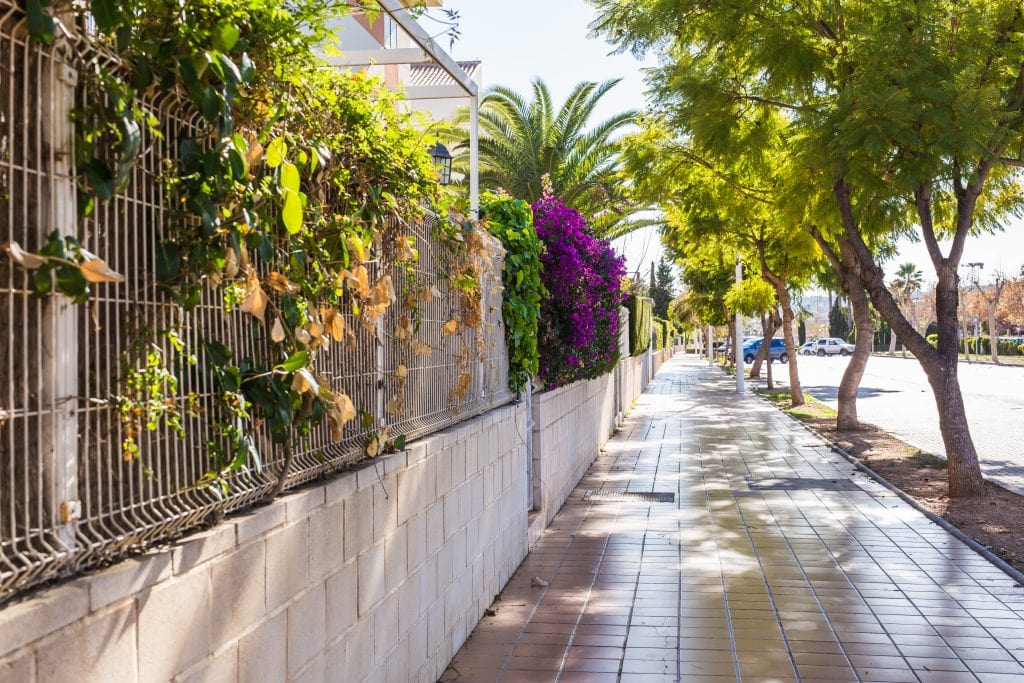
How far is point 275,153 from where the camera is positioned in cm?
259

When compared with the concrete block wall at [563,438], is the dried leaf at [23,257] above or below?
above

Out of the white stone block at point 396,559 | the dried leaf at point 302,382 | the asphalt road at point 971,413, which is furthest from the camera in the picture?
the asphalt road at point 971,413

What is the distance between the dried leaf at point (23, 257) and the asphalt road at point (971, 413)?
10.8 m

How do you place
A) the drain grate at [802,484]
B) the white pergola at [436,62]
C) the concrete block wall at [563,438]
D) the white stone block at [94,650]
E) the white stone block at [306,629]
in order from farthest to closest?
1. the drain grate at [802,484]
2. the concrete block wall at [563,438]
3. the white pergola at [436,62]
4. the white stone block at [306,629]
5. the white stone block at [94,650]

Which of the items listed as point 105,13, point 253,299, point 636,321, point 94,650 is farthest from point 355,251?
point 636,321

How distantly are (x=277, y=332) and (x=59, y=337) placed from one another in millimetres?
778

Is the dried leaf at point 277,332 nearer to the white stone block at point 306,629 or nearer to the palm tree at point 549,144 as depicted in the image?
the white stone block at point 306,629

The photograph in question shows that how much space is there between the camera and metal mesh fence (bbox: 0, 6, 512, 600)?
1.89 metres

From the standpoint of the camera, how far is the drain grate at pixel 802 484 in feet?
35.5

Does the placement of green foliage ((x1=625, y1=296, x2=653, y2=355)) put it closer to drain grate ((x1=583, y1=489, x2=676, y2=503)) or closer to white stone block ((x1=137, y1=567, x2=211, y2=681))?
drain grate ((x1=583, y1=489, x2=676, y2=503))

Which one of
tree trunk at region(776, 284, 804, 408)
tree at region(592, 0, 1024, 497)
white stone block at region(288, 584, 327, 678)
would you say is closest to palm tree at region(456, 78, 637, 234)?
tree trunk at region(776, 284, 804, 408)

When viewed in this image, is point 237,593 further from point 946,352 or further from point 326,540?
point 946,352

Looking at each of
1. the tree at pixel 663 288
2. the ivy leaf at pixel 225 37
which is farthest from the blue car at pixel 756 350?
the ivy leaf at pixel 225 37

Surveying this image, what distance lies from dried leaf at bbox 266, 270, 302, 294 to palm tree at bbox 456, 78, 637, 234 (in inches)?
694
